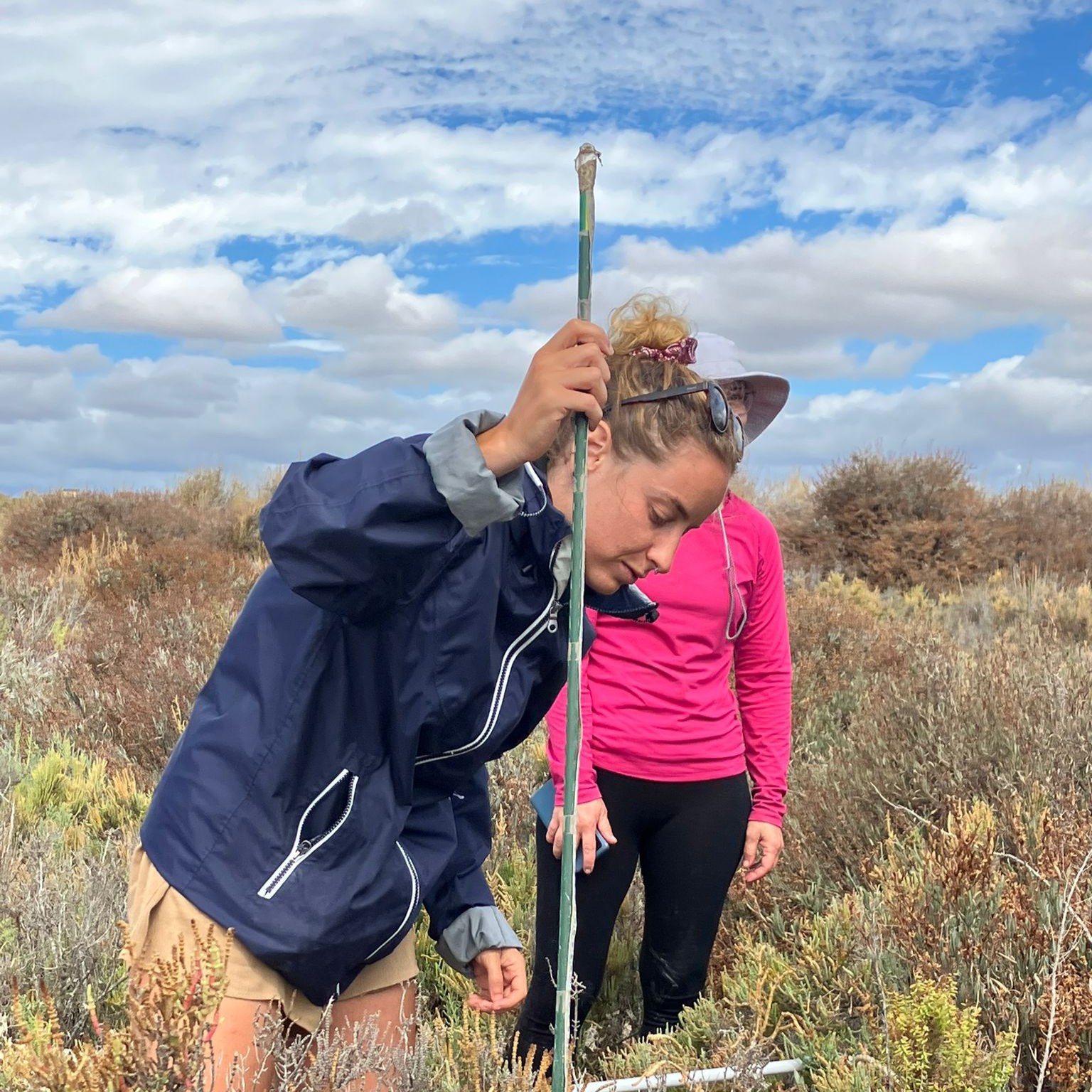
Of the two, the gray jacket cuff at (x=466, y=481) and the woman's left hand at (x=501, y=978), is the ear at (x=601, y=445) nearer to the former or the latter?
the gray jacket cuff at (x=466, y=481)

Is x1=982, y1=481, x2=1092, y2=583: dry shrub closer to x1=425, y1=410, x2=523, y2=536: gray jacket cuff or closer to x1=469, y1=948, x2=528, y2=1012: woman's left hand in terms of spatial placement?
x1=469, y1=948, x2=528, y2=1012: woman's left hand

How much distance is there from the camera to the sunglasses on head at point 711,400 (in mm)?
2279

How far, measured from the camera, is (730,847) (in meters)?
3.05

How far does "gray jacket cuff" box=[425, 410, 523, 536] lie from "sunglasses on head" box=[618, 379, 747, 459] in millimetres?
808

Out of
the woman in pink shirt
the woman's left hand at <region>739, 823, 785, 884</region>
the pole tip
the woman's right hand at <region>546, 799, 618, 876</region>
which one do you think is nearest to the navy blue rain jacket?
the pole tip

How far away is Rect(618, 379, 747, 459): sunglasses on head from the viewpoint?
2.28 meters

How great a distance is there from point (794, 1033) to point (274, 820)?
6.01 feet

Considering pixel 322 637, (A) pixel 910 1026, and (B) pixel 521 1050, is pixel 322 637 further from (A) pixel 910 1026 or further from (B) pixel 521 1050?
(B) pixel 521 1050

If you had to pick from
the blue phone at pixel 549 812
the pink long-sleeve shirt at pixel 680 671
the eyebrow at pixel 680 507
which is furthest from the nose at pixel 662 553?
the blue phone at pixel 549 812

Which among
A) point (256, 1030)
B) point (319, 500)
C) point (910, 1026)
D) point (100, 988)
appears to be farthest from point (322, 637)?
point (100, 988)

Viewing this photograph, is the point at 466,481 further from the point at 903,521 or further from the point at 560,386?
the point at 903,521

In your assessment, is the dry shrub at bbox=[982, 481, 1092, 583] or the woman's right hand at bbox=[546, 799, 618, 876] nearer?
the woman's right hand at bbox=[546, 799, 618, 876]

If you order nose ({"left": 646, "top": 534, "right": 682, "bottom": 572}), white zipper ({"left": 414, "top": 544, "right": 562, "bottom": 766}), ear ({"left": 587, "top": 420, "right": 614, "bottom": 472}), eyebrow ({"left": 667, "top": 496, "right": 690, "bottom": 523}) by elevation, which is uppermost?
ear ({"left": 587, "top": 420, "right": 614, "bottom": 472})

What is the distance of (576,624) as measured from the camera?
127cm
